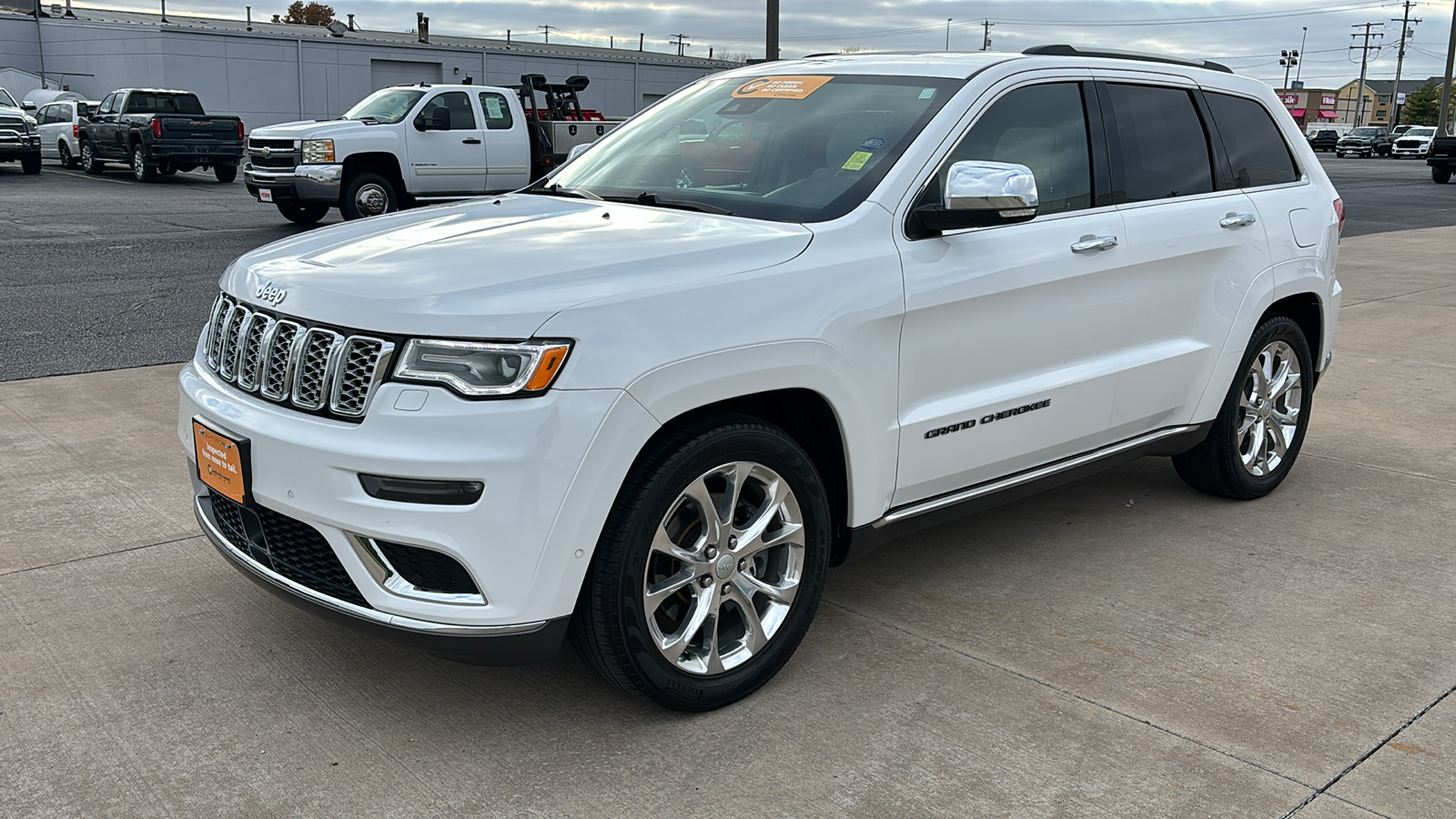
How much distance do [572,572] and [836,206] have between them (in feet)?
4.55

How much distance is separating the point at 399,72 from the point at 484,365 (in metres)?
46.1

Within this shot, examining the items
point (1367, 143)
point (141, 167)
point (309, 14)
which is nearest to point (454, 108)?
point (141, 167)

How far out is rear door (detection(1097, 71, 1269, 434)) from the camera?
4398 millimetres

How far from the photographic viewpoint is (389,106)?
16469 millimetres

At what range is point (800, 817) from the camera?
112 inches

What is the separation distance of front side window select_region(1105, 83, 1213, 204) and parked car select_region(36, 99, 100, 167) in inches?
1031

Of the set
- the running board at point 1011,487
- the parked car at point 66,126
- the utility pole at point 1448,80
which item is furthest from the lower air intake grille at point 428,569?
the utility pole at point 1448,80

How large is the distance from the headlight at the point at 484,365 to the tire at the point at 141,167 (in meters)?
23.4

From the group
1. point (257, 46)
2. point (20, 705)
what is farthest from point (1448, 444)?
point (257, 46)

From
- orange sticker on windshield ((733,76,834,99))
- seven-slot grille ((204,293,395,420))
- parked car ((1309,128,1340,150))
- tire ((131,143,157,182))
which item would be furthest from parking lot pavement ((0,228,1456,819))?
parked car ((1309,128,1340,150))

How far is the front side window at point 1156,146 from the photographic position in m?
4.44

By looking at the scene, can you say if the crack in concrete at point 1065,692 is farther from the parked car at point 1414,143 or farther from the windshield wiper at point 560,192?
the parked car at point 1414,143

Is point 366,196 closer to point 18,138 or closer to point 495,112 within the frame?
point 495,112

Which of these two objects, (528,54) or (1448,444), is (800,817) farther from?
(528,54)
